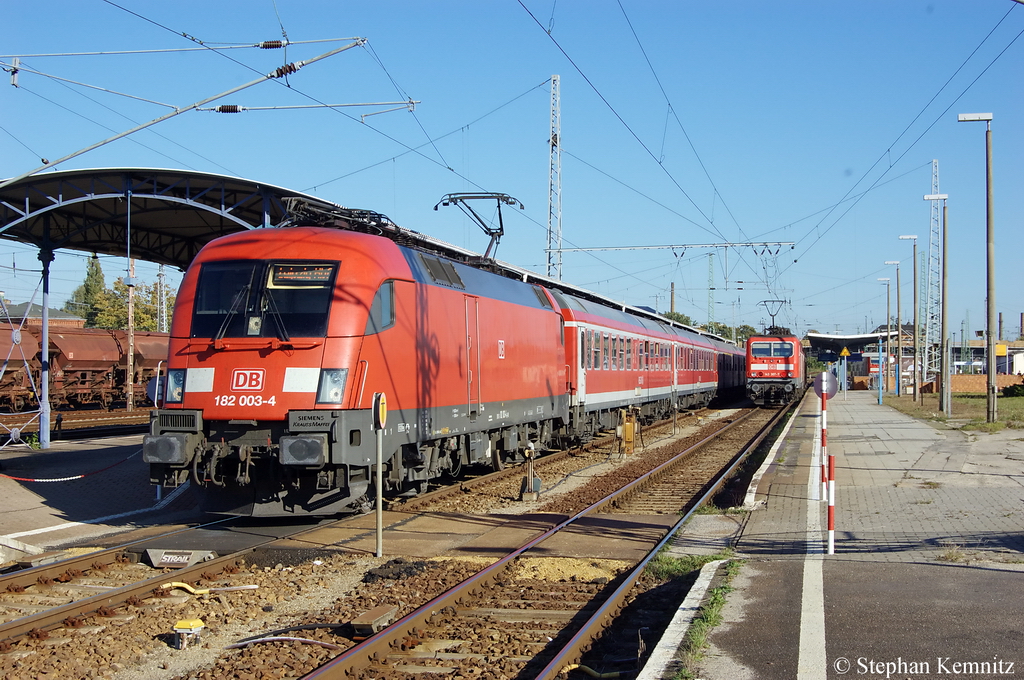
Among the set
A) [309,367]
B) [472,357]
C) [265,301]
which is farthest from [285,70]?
[472,357]

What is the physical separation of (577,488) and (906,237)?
3125 centimetres

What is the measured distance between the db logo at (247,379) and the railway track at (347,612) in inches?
77.1

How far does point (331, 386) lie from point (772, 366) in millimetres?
34688

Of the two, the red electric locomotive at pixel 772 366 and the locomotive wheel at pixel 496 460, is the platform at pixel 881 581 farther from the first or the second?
the red electric locomotive at pixel 772 366

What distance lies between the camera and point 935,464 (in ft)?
57.6

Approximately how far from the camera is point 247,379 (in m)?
10.6


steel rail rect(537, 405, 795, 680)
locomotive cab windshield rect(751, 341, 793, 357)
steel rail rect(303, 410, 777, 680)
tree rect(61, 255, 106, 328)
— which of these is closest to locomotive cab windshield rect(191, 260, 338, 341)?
steel rail rect(303, 410, 777, 680)

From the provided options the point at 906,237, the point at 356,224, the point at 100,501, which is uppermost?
the point at 906,237

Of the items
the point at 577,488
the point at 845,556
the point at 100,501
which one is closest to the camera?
the point at 845,556

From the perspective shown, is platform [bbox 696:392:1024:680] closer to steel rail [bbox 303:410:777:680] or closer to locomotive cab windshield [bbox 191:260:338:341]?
steel rail [bbox 303:410:777:680]

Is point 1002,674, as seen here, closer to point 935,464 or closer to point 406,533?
point 406,533

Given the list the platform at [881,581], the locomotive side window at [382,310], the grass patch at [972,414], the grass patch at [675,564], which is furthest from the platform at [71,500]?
the grass patch at [972,414]

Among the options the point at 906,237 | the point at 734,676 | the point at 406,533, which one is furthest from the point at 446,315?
the point at 906,237

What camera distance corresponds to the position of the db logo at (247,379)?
10523 millimetres
